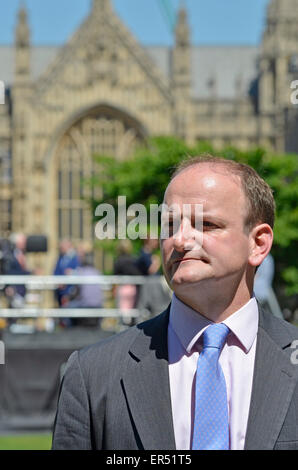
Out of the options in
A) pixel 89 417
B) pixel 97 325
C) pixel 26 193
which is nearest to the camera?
pixel 89 417

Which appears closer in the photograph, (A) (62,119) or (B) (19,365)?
(B) (19,365)

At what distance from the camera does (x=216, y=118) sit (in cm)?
3903

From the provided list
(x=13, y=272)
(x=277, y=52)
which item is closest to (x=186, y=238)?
(x=13, y=272)

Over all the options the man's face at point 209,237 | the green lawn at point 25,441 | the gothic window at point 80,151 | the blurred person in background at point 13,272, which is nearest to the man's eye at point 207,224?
the man's face at point 209,237

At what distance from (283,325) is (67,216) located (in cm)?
3527

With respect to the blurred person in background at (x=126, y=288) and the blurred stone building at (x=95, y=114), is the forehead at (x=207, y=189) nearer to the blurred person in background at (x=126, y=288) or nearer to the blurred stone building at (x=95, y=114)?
the blurred person in background at (x=126, y=288)

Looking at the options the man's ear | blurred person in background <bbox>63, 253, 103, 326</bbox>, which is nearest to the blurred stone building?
blurred person in background <bbox>63, 253, 103, 326</bbox>

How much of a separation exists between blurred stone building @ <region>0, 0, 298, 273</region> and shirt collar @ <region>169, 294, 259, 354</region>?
34295 millimetres

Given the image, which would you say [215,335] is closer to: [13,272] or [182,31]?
[13,272]

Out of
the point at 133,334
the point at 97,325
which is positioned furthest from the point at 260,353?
the point at 97,325

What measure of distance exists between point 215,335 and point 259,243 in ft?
0.93

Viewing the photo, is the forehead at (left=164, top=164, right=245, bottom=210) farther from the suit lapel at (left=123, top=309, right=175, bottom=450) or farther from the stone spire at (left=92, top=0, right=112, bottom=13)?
the stone spire at (left=92, top=0, right=112, bottom=13)

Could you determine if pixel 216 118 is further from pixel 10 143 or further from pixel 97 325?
pixel 97 325
